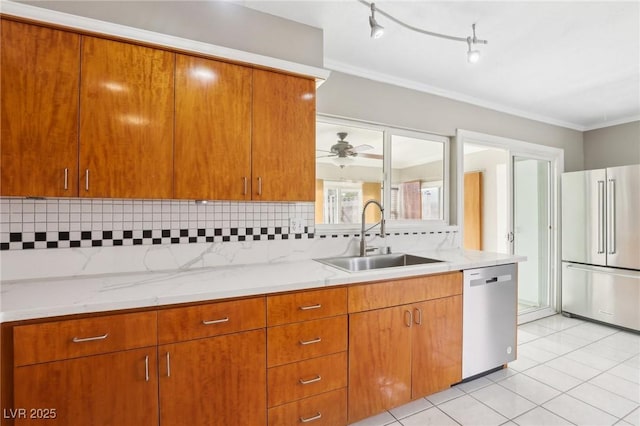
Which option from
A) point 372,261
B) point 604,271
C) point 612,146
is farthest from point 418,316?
point 612,146

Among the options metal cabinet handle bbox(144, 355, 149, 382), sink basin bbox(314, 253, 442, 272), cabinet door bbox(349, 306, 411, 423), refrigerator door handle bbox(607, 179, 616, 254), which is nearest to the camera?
metal cabinet handle bbox(144, 355, 149, 382)

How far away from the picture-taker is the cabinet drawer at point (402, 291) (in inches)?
70.8

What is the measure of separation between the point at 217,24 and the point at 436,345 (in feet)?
8.11

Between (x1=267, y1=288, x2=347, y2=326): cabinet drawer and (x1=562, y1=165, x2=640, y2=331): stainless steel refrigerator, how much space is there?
341 centimetres

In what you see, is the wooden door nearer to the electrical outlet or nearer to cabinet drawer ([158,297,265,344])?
the electrical outlet

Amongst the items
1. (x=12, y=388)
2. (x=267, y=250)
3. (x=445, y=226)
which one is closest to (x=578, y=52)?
(x=445, y=226)

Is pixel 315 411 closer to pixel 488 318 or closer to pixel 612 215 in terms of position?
pixel 488 318

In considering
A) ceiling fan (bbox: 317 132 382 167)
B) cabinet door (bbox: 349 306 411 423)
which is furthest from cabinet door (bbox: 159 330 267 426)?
ceiling fan (bbox: 317 132 382 167)

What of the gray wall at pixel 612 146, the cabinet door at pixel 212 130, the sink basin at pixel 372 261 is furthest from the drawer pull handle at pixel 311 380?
the gray wall at pixel 612 146

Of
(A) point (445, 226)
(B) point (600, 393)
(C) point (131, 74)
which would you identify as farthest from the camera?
(A) point (445, 226)

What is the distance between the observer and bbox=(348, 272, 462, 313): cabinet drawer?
5.90 ft

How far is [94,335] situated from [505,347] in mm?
2715

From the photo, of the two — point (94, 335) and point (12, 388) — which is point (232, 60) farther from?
point (12, 388)

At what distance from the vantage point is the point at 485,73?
2707 millimetres
